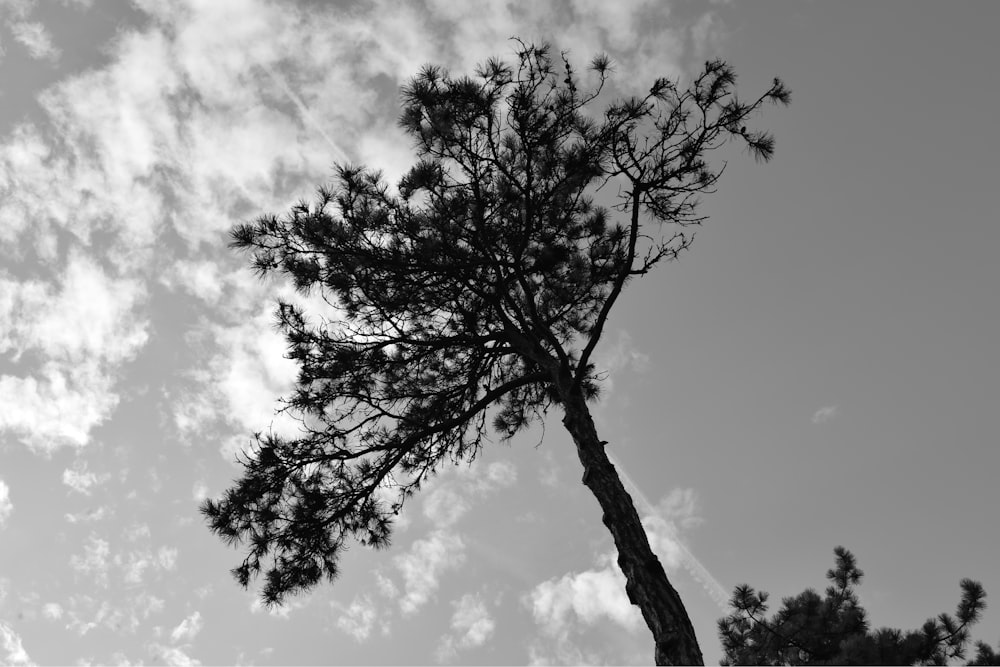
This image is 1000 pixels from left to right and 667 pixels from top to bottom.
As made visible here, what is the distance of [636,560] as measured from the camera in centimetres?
401

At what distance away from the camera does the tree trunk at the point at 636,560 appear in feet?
11.7

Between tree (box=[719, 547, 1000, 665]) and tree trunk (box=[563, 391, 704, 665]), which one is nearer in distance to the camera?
tree trunk (box=[563, 391, 704, 665])

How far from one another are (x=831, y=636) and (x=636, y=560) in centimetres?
656

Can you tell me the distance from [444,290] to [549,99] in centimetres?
221

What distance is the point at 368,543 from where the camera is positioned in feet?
20.2

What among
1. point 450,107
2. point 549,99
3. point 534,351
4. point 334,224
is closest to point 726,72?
point 549,99

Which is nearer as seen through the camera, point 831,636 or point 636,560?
point 636,560

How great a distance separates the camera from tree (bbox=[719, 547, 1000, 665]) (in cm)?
789

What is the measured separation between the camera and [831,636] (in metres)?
8.57

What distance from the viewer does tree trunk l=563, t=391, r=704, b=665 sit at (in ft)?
11.7

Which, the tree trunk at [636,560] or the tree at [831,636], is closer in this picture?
the tree trunk at [636,560]

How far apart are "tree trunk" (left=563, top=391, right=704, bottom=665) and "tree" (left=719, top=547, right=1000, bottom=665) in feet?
17.6

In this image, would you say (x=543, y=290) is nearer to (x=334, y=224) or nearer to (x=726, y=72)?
(x=334, y=224)

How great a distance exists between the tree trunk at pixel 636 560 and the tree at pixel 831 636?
538 centimetres
